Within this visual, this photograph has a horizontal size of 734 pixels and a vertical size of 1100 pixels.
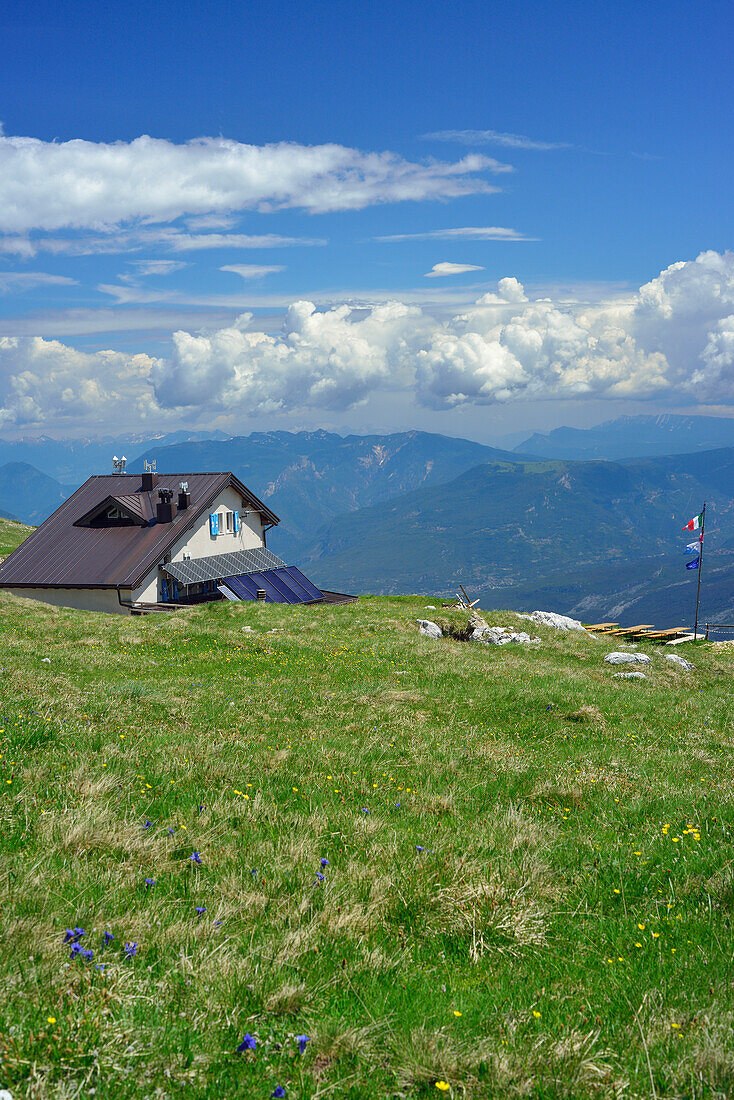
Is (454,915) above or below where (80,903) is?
below

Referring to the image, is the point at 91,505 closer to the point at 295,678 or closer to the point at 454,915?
the point at 295,678

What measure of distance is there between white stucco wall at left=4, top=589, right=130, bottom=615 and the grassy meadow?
34.7m

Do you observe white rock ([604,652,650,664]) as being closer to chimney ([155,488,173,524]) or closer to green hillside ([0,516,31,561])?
chimney ([155,488,173,524])

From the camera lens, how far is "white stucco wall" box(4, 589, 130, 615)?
152 ft

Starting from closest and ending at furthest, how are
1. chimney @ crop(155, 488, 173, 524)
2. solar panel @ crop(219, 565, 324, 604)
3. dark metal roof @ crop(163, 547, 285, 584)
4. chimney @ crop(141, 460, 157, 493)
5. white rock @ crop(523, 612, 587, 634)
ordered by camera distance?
1. white rock @ crop(523, 612, 587, 634)
2. dark metal roof @ crop(163, 547, 285, 584)
3. solar panel @ crop(219, 565, 324, 604)
4. chimney @ crop(155, 488, 173, 524)
5. chimney @ crop(141, 460, 157, 493)

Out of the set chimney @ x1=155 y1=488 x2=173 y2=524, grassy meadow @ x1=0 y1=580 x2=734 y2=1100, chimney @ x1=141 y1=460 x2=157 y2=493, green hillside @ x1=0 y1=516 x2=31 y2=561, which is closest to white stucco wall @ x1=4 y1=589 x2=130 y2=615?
chimney @ x1=155 y1=488 x2=173 y2=524

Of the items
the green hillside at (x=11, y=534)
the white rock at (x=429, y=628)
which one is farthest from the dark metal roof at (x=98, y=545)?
the green hillside at (x=11, y=534)

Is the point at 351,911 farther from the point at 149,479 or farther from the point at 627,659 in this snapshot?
the point at 149,479

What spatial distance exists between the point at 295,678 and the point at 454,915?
14.6 metres

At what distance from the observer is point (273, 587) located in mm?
53688

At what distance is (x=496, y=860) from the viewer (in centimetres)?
693

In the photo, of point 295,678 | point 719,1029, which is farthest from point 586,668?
point 719,1029

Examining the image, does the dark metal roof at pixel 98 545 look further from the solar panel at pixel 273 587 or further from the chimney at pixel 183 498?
the solar panel at pixel 273 587

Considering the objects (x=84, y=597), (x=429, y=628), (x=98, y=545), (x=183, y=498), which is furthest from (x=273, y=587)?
(x=429, y=628)
